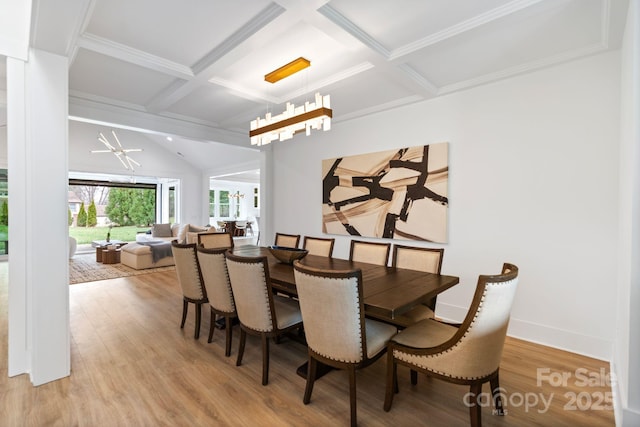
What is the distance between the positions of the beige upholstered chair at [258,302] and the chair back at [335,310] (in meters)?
0.41

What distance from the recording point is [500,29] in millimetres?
2316

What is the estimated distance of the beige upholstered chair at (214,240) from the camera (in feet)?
12.5

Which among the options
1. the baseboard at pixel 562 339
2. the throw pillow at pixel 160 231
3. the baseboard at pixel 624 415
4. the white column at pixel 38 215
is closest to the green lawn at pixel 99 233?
the throw pillow at pixel 160 231

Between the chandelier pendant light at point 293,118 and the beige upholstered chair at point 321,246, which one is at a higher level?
the chandelier pendant light at point 293,118

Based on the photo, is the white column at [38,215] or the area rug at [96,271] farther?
the area rug at [96,271]

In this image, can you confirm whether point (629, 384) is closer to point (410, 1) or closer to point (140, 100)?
point (410, 1)

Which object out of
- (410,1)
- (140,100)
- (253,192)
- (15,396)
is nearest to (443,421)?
(410,1)

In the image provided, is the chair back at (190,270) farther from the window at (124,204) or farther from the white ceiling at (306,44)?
the window at (124,204)

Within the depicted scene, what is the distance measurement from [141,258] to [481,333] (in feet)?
21.6

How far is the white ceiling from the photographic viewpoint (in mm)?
2055

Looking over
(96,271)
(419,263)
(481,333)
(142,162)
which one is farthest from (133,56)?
(142,162)

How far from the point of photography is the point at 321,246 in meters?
3.62

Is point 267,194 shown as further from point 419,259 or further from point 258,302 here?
point 258,302

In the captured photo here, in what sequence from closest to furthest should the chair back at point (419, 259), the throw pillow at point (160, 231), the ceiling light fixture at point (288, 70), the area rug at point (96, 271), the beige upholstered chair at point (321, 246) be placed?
1. the chair back at point (419, 259)
2. the ceiling light fixture at point (288, 70)
3. the beige upholstered chair at point (321, 246)
4. the area rug at point (96, 271)
5. the throw pillow at point (160, 231)
